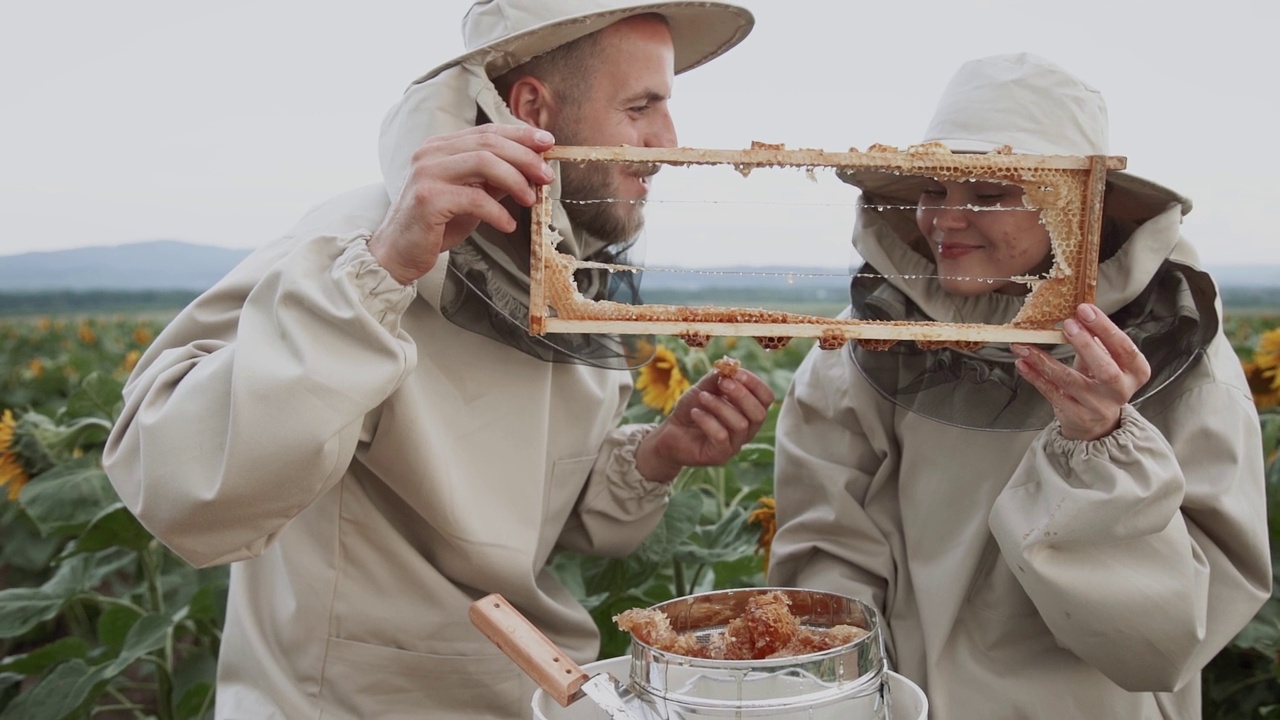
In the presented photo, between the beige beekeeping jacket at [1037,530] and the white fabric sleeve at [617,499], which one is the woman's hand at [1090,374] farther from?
the white fabric sleeve at [617,499]

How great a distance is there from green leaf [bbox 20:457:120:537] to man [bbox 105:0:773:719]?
870 millimetres

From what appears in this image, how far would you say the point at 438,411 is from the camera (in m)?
2.04

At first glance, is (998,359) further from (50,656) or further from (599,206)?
(50,656)

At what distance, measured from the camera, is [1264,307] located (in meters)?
5.50

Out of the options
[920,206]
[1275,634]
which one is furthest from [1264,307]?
[920,206]

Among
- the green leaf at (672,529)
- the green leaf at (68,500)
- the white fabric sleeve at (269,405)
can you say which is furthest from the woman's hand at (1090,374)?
the green leaf at (68,500)

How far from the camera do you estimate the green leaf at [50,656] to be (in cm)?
278

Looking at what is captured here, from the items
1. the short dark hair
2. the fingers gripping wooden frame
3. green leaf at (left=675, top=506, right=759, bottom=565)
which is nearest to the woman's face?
the fingers gripping wooden frame

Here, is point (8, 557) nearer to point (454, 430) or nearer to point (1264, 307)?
point (454, 430)

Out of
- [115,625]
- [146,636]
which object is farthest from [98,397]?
[146,636]

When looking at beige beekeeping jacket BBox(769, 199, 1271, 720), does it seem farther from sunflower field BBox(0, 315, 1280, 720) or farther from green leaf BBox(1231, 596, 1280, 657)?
green leaf BBox(1231, 596, 1280, 657)

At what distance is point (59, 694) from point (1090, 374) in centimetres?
240

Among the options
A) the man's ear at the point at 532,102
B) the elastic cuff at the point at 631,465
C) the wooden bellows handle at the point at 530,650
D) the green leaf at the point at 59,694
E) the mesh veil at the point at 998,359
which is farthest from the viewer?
the green leaf at the point at 59,694

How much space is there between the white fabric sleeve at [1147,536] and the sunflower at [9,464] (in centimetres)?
255
